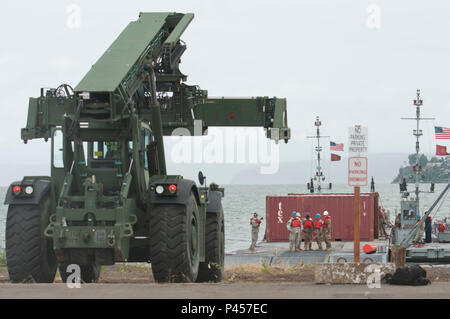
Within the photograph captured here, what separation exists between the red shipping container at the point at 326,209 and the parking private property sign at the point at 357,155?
36.8 metres

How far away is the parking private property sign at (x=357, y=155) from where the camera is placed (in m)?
13.8

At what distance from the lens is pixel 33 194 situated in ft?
48.0

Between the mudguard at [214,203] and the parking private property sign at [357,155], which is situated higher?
the parking private property sign at [357,155]

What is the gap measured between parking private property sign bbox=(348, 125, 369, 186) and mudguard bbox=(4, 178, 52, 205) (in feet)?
17.7

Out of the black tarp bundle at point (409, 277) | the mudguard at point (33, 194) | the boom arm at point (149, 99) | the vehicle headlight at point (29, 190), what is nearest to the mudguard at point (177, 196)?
the boom arm at point (149, 99)

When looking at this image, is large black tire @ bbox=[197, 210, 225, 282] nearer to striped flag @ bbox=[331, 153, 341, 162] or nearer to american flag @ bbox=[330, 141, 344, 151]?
american flag @ bbox=[330, 141, 344, 151]

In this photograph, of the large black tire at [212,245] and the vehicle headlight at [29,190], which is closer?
the vehicle headlight at [29,190]

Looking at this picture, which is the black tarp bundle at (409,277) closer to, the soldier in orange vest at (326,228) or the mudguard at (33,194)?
the mudguard at (33,194)

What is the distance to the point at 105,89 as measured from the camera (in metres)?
14.0

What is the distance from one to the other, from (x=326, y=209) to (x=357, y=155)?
37.8 m

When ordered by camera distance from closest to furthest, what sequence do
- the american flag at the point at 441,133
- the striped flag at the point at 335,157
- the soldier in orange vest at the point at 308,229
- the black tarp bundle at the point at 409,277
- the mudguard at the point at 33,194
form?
the black tarp bundle at the point at 409,277 → the mudguard at the point at 33,194 → the soldier in orange vest at the point at 308,229 → the american flag at the point at 441,133 → the striped flag at the point at 335,157

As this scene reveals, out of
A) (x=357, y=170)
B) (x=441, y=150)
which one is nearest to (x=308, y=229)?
(x=441, y=150)

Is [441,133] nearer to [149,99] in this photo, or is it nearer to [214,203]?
[214,203]
